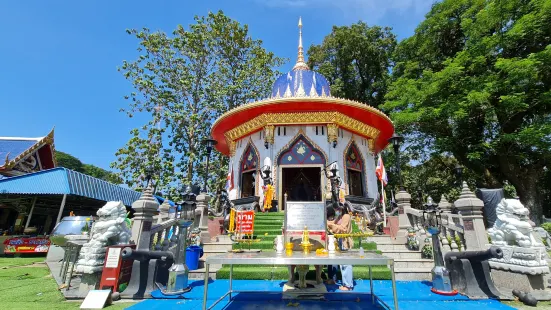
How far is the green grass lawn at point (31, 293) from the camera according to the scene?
15.8ft

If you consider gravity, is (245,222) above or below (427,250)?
above

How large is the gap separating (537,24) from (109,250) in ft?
71.9

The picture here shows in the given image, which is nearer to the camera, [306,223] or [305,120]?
[306,223]

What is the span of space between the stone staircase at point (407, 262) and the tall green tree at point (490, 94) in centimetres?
1085

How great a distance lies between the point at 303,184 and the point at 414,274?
1046cm

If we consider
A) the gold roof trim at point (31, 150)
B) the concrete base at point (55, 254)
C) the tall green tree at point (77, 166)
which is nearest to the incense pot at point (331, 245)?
the concrete base at point (55, 254)

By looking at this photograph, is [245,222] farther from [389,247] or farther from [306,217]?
[389,247]

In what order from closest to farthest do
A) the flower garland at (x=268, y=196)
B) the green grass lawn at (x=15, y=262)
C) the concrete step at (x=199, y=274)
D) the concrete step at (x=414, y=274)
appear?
the concrete step at (x=414, y=274) < the concrete step at (x=199, y=274) < the green grass lawn at (x=15, y=262) < the flower garland at (x=268, y=196)

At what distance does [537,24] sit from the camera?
1452cm

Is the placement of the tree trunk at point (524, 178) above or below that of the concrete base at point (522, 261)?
above

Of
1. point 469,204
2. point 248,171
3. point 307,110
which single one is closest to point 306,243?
point 469,204

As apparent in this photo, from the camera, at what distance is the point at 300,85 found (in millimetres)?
16000

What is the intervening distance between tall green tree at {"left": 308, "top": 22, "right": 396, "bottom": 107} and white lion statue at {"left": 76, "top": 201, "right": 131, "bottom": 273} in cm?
2250

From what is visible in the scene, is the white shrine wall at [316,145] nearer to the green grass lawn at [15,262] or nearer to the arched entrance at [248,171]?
the arched entrance at [248,171]
